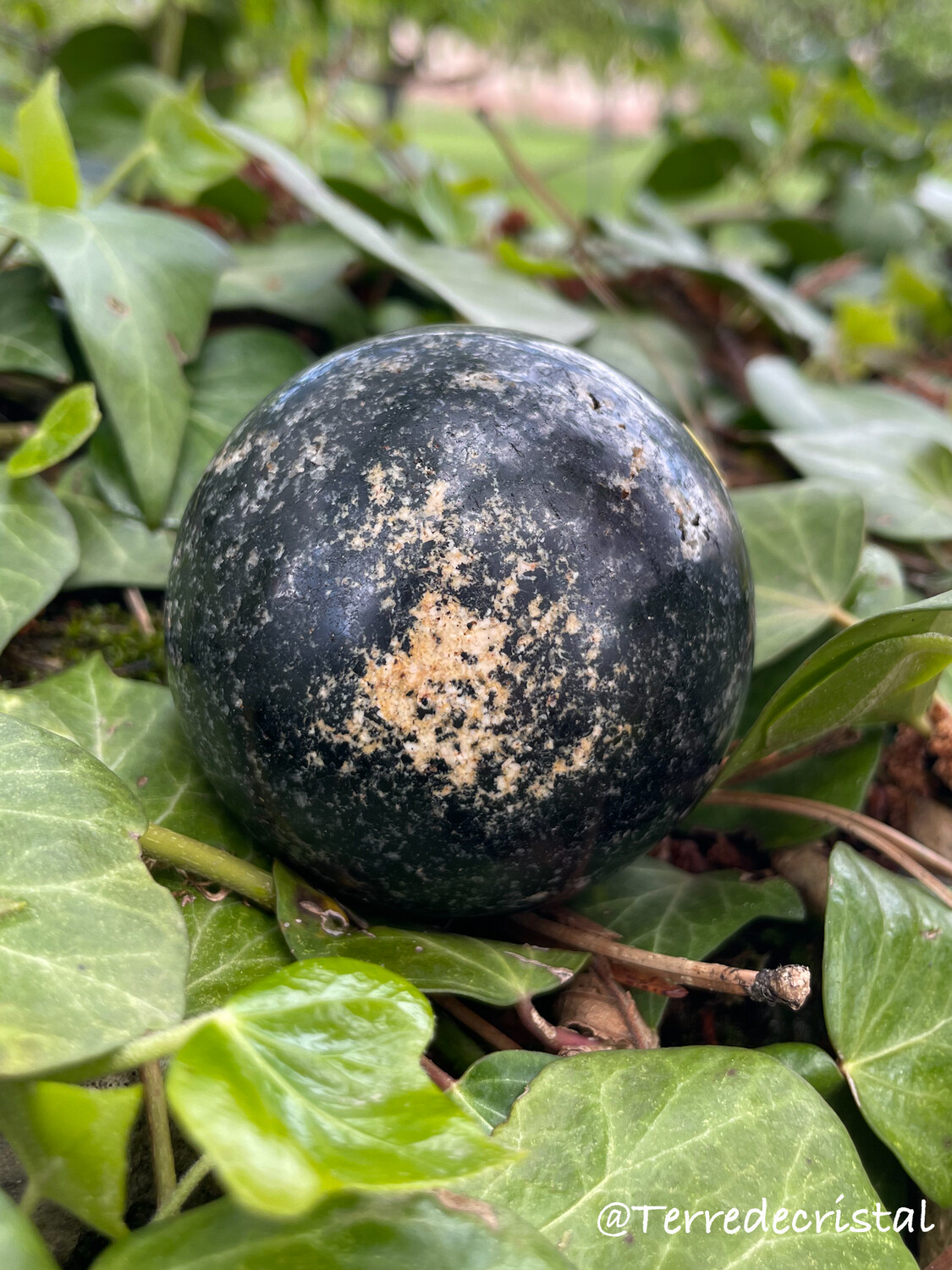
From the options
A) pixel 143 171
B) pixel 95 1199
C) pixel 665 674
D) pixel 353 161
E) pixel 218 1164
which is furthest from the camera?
pixel 353 161

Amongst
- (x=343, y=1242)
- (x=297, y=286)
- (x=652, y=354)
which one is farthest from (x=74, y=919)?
(x=652, y=354)

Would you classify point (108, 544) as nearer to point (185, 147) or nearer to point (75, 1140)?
point (185, 147)

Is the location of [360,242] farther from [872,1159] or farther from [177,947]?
[872,1159]

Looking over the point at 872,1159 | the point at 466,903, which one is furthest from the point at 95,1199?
the point at 872,1159

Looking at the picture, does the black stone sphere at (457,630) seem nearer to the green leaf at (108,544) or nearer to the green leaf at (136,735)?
the green leaf at (136,735)

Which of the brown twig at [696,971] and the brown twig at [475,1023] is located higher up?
the brown twig at [696,971]

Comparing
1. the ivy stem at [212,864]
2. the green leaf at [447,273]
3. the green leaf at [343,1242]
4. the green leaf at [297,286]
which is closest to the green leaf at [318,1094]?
the green leaf at [343,1242]
